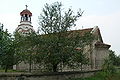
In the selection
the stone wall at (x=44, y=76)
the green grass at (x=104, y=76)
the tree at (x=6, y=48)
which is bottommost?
the green grass at (x=104, y=76)

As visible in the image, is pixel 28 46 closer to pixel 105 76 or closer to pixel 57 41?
pixel 57 41

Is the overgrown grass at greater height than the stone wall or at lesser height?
lesser

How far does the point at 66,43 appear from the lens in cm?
1667

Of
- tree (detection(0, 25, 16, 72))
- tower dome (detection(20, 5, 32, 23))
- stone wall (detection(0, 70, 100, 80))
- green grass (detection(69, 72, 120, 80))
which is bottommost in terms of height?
green grass (detection(69, 72, 120, 80))

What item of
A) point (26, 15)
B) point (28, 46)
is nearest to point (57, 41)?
point (28, 46)

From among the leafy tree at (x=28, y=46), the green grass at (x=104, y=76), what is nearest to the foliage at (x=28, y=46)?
the leafy tree at (x=28, y=46)

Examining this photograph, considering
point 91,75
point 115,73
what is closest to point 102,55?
point 115,73

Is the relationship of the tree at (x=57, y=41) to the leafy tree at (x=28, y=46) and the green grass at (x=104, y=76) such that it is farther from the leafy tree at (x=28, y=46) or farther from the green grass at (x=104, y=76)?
the green grass at (x=104, y=76)

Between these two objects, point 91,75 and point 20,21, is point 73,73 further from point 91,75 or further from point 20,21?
point 20,21

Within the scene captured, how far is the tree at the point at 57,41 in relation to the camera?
1644cm

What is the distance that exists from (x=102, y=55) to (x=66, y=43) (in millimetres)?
14500

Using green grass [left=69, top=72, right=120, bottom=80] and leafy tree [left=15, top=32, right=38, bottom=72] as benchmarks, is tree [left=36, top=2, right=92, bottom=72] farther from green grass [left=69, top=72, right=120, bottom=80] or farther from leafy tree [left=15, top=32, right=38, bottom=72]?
green grass [left=69, top=72, right=120, bottom=80]

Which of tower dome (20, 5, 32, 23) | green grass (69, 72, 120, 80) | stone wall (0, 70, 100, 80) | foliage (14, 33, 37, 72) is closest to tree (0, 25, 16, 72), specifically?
foliage (14, 33, 37, 72)

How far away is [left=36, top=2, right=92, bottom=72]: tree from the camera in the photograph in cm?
1644
